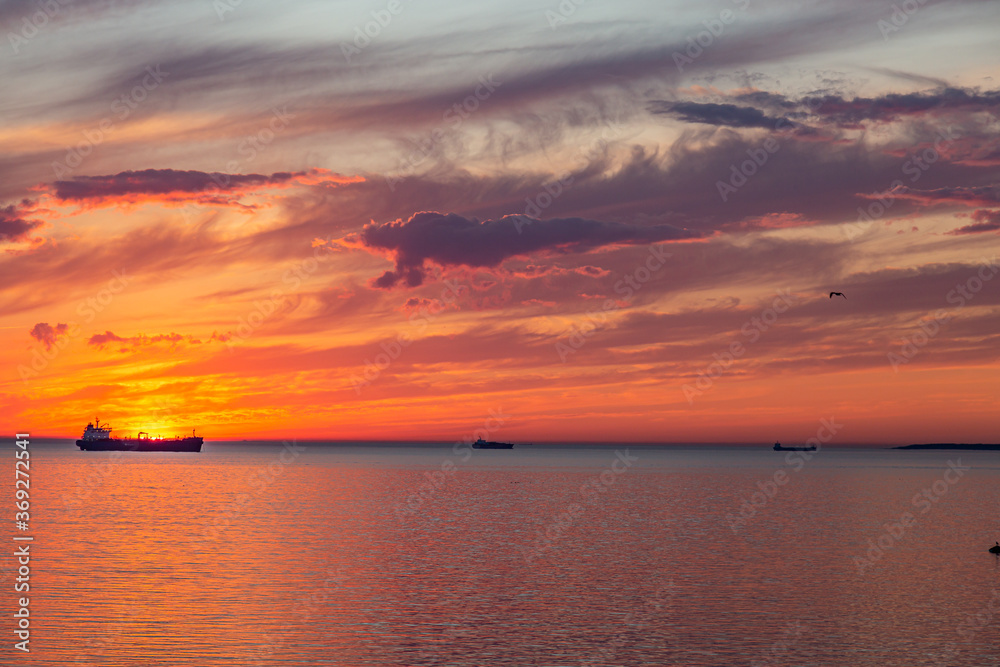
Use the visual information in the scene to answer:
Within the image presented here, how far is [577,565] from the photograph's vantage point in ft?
226

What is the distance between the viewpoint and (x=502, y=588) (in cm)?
5844

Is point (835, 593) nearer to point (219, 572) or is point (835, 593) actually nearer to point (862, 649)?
point (862, 649)

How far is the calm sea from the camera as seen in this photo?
43.1 m

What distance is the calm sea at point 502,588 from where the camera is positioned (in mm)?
43125

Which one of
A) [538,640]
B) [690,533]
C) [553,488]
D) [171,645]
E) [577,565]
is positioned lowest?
[553,488]

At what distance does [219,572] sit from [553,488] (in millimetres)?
119472

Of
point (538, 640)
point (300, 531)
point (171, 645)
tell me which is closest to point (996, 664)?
point (538, 640)

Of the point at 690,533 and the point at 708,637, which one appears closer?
the point at 708,637

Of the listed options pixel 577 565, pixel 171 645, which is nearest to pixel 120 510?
pixel 577 565

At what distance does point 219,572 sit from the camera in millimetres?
63812

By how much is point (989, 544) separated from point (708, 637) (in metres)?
54.2

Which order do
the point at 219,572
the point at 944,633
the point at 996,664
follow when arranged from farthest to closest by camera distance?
1. the point at 219,572
2. the point at 944,633
3. the point at 996,664

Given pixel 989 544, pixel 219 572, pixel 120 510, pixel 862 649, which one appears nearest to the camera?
pixel 862 649

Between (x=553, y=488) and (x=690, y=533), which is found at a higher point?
(x=690, y=533)
